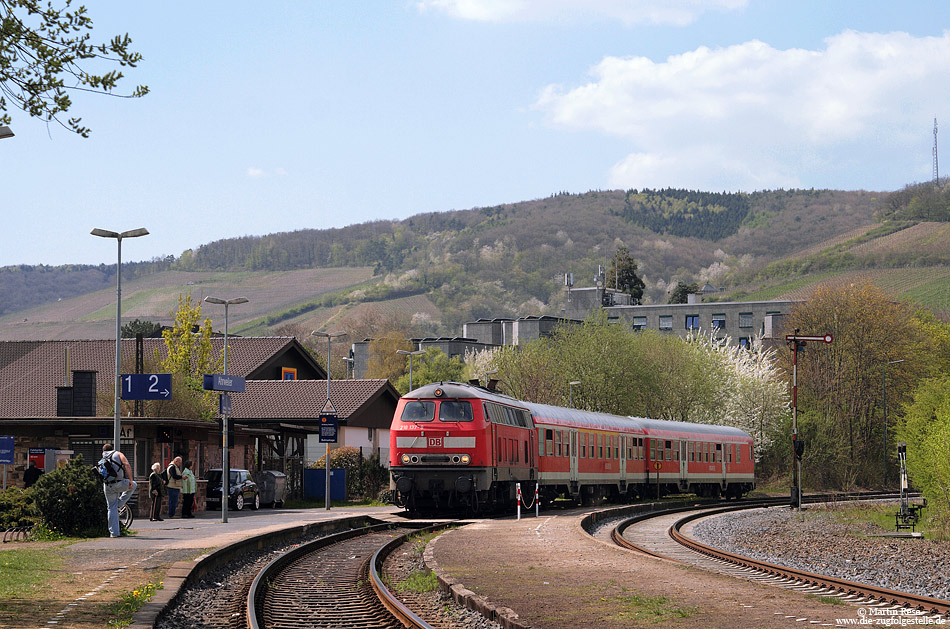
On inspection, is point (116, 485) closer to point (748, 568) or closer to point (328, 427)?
point (748, 568)

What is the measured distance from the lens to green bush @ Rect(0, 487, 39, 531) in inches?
936

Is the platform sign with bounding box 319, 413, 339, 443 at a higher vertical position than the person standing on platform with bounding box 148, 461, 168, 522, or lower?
higher

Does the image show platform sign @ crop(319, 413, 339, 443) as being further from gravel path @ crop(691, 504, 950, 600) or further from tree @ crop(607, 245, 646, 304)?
tree @ crop(607, 245, 646, 304)

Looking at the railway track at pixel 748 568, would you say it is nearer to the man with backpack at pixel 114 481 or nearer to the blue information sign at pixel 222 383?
the man with backpack at pixel 114 481

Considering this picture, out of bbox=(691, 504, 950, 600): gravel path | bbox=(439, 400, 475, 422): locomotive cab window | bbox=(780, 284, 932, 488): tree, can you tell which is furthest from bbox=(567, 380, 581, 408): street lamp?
bbox=(439, 400, 475, 422): locomotive cab window

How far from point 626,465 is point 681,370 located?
25.5 metres

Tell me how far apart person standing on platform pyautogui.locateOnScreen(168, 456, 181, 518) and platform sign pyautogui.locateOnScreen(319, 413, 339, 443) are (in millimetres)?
5730

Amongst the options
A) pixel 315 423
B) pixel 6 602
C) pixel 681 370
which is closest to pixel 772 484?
pixel 681 370

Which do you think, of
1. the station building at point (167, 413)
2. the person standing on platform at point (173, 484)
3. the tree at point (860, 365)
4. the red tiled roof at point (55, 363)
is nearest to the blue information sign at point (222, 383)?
the person standing on platform at point (173, 484)

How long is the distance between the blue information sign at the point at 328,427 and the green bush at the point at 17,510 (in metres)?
12.4

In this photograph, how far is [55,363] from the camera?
5834 cm

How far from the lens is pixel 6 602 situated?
13.1 metres

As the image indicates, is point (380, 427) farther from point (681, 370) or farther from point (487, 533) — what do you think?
point (487, 533)

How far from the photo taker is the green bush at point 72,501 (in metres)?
23.1
